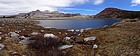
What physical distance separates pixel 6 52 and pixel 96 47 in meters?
8.15

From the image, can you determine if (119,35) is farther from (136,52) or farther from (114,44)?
(136,52)

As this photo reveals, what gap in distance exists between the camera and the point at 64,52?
18625 millimetres

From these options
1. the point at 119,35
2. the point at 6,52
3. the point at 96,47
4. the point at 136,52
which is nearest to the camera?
the point at 136,52

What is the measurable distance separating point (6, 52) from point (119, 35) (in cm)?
1232

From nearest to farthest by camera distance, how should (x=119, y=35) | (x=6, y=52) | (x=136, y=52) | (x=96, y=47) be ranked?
(x=136, y=52) → (x=6, y=52) → (x=96, y=47) → (x=119, y=35)

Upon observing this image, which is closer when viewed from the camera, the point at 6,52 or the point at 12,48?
the point at 6,52

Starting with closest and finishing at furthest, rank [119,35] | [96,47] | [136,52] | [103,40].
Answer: [136,52]
[96,47]
[103,40]
[119,35]

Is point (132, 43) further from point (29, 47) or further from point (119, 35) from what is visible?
point (29, 47)

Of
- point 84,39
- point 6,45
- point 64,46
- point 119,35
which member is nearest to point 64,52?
point 64,46

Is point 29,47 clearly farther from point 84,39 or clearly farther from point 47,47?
point 84,39

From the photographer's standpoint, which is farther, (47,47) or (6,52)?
(47,47)

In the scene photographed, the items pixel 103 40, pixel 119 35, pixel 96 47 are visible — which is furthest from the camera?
pixel 119 35

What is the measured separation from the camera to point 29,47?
813 inches

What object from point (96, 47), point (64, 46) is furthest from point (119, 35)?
point (64, 46)
